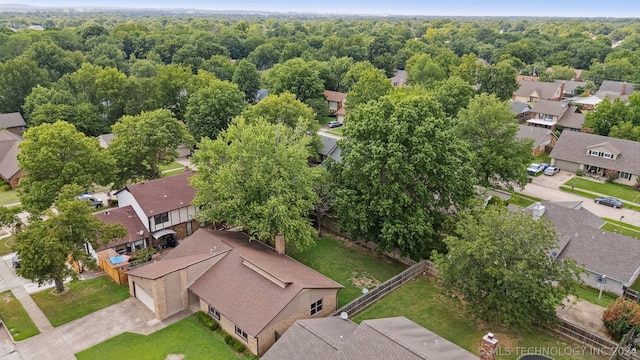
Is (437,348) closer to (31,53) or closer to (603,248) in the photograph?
(603,248)

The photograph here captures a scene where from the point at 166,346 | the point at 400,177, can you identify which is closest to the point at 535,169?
the point at 400,177

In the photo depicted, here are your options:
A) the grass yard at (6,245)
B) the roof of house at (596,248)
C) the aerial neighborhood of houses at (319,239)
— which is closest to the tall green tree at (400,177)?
the aerial neighborhood of houses at (319,239)

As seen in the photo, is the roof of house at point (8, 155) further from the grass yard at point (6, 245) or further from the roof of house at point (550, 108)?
the roof of house at point (550, 108)

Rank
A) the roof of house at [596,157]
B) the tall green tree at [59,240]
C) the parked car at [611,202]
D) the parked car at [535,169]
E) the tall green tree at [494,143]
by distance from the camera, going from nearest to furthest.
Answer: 1. the tall green tree at [59,240]
2. the tall green tree at [494,143]
3. the parked car at [611,202]
4. the roof of house at [596,157]
5. the parked car at [535,169]

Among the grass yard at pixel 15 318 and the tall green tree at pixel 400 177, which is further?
the tall green tree at pixel 400 177

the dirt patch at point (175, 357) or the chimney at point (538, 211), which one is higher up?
the chimney at point (538, 211)

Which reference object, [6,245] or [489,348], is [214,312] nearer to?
[489,348]
